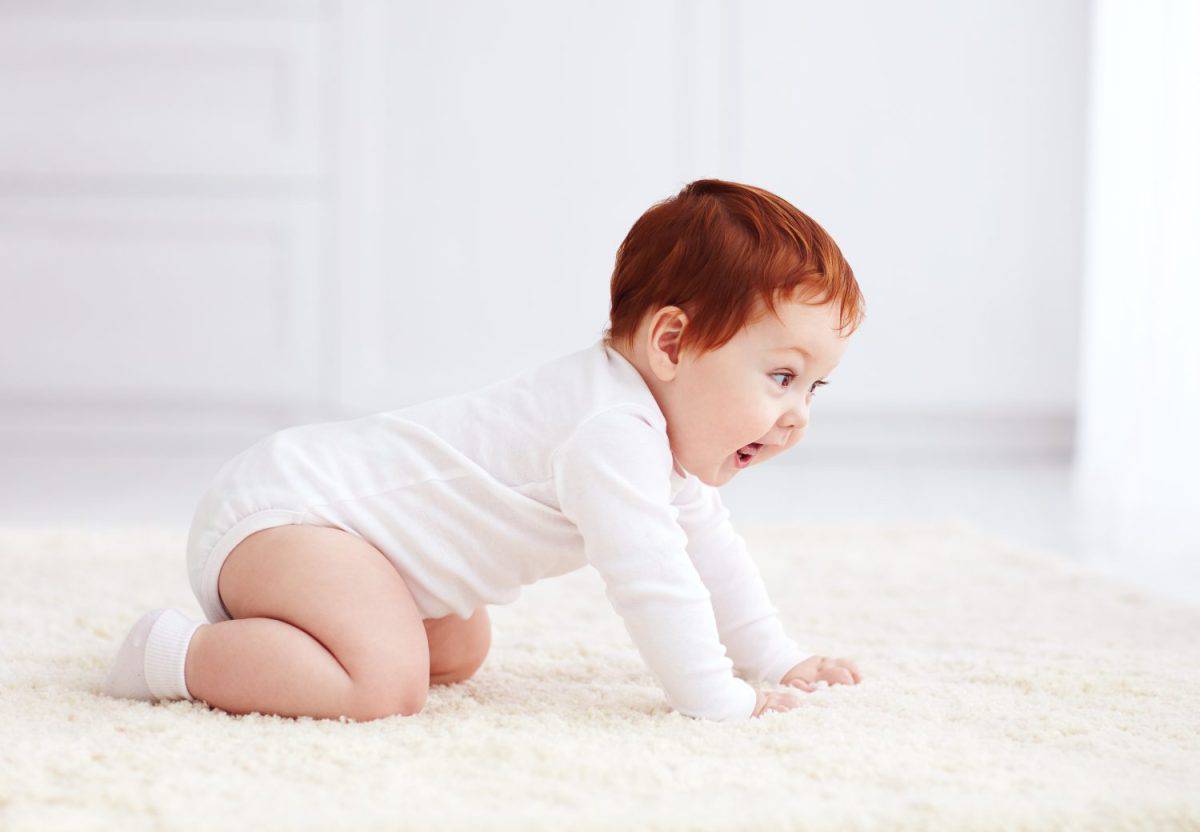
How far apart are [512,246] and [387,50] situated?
0.46m

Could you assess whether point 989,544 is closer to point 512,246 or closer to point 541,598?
point 541,598

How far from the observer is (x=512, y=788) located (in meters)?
0.57

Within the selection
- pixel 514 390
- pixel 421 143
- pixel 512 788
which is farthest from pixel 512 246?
pixel 512 788

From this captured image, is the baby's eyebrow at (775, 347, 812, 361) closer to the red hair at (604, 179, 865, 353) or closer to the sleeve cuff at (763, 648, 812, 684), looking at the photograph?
the red hair at (604, 179, 865, 353)

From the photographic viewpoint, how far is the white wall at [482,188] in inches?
101

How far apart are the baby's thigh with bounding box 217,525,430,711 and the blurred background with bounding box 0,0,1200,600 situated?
6.00ft

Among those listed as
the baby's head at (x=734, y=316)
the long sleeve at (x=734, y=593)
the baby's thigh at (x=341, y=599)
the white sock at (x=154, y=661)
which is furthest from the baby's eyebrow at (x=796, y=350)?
the white sock at (x=154, y=661)

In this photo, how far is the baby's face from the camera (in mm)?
775

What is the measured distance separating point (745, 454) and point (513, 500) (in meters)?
0.15

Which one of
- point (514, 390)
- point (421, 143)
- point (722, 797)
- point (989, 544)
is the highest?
point (421, 143)

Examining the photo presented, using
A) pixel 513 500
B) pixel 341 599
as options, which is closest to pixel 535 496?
pixel 513 500

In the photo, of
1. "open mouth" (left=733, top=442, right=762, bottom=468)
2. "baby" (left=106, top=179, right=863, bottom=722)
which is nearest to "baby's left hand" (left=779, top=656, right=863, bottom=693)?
"baby" (left=106, top=179, right=863, bottom=722)

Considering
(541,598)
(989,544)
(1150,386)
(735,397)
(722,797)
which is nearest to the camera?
(722,797)

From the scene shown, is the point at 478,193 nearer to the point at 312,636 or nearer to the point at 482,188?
the point at 482,188
